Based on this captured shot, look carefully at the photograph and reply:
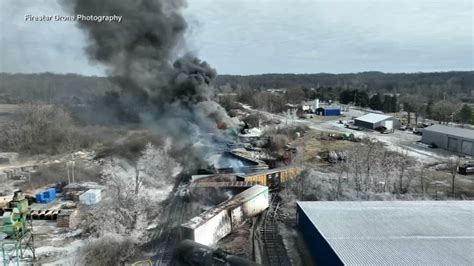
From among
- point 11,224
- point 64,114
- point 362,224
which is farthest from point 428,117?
point 11,224

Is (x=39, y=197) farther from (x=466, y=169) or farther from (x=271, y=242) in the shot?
(x=466, y=169)

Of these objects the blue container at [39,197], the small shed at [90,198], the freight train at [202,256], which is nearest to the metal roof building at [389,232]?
the freight train at [202,256]

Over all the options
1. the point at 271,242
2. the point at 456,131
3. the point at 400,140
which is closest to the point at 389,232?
the point at 271,242

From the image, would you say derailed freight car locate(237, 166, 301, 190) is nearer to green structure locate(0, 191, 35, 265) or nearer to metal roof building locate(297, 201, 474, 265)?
metal roof building locate(297, 201, 474, 265)

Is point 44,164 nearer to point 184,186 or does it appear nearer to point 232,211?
point 184,186

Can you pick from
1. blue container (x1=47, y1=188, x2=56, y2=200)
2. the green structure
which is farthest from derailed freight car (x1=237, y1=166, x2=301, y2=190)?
the green structure

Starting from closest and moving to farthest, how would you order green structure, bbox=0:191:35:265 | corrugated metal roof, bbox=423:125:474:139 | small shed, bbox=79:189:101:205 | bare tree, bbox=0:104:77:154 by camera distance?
green structure, bbox=0:191:35:265 → small shed, bbox=79:189:101:205 → corrugated metal roof, bbox=423:125:474:139 → bare tree, bbox=0:104:77:154

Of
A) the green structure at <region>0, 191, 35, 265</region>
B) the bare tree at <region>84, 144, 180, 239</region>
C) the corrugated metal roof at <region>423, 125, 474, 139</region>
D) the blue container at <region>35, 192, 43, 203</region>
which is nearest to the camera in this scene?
the green structure at <region>0, 191, 35, 265</region>
